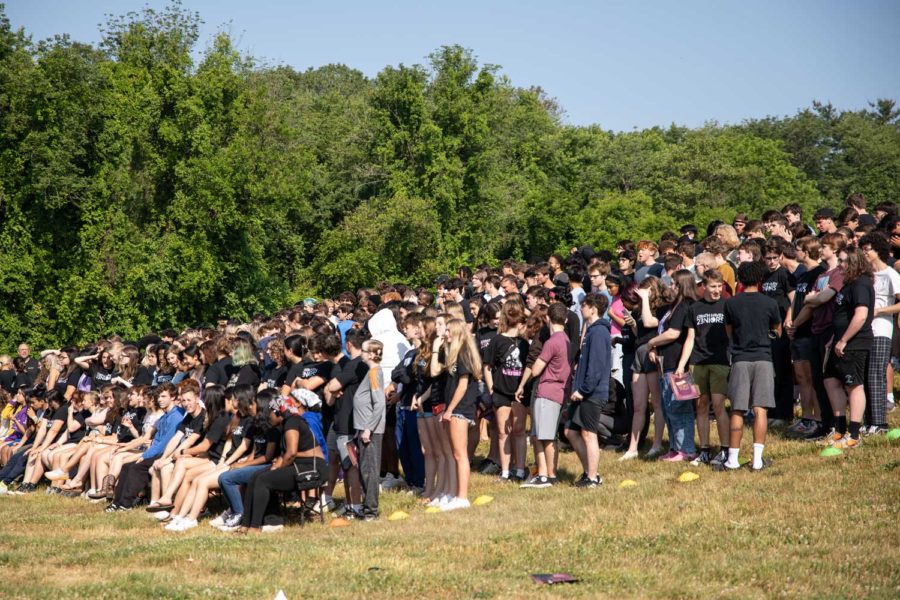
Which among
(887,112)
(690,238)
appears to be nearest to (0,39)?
(690,238)

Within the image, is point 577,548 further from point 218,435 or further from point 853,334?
point 218,435

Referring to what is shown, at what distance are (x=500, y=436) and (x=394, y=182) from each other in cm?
3613

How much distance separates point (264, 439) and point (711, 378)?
208 inches

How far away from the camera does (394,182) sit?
47781 millimetres

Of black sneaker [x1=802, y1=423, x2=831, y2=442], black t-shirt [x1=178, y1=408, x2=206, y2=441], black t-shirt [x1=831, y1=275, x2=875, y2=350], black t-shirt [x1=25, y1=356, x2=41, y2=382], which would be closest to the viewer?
black t-shirt [x1=831, y1=275, x2=875, y2=350]

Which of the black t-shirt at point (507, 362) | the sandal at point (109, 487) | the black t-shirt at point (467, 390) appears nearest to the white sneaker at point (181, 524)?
the sandal at point (109, 487)

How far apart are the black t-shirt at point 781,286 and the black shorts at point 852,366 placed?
1.56 m

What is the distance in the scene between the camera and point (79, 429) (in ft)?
53.7

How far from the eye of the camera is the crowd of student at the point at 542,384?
36.4ft

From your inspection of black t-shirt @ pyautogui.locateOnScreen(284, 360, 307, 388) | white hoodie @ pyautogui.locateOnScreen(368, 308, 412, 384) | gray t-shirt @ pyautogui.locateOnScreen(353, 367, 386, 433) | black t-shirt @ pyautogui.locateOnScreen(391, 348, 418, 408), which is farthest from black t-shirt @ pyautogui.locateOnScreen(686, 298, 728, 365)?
black t-shirt @ pyautogui.locateOnScreen(284, 360, 307, 388)

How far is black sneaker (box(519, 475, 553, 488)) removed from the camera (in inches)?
460

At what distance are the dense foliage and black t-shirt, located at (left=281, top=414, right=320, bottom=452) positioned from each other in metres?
27.0

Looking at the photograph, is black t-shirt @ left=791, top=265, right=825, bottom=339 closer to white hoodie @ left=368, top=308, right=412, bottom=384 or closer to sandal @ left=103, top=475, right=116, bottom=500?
white hoodie @ left=368, top=308, right=412, bottom=384

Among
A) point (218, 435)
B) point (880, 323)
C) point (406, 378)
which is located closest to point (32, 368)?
point (218, 435)
